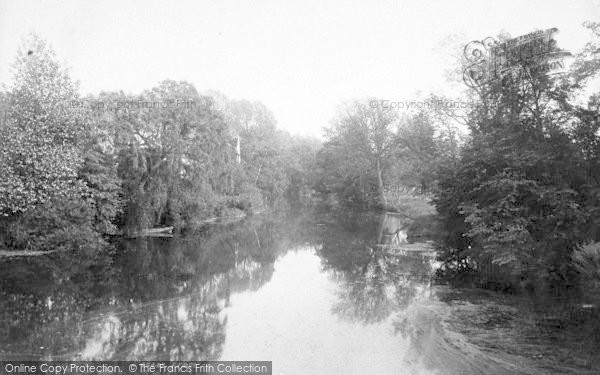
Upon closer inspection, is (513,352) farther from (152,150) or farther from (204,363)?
(152,150)

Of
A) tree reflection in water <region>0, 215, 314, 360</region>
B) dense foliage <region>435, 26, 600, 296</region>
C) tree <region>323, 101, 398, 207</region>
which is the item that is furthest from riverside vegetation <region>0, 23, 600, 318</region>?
tree <region>323, 101, 398, 207</region>

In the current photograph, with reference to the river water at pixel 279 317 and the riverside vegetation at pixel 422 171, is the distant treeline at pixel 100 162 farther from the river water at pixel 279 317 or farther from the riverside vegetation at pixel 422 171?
the river water at pixel 279 317

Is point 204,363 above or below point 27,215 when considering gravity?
below

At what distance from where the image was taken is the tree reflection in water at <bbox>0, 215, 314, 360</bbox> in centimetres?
828

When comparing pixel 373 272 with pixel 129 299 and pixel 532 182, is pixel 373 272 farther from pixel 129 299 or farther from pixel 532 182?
pixel 129 299

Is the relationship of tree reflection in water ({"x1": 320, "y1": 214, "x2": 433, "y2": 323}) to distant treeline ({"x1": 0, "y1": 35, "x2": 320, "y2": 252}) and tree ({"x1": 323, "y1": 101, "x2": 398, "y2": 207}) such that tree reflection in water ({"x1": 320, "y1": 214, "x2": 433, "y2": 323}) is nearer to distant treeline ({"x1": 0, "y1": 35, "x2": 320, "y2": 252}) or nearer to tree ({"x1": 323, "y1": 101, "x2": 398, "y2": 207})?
distant treeline ({"x1": 0, "y1": 35, "x2": 320, "y2": 252})

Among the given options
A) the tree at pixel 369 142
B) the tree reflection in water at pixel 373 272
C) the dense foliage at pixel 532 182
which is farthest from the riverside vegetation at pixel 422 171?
the tree at pixel 369 142

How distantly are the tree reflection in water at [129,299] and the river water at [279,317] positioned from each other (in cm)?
4

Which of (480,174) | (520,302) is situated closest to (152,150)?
(480,174)

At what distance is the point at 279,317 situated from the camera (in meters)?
10.6

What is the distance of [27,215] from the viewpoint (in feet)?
58.7

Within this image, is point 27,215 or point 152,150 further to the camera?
point 152,150

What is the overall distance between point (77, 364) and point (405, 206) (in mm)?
40781

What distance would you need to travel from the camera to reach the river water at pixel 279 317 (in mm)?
7809
